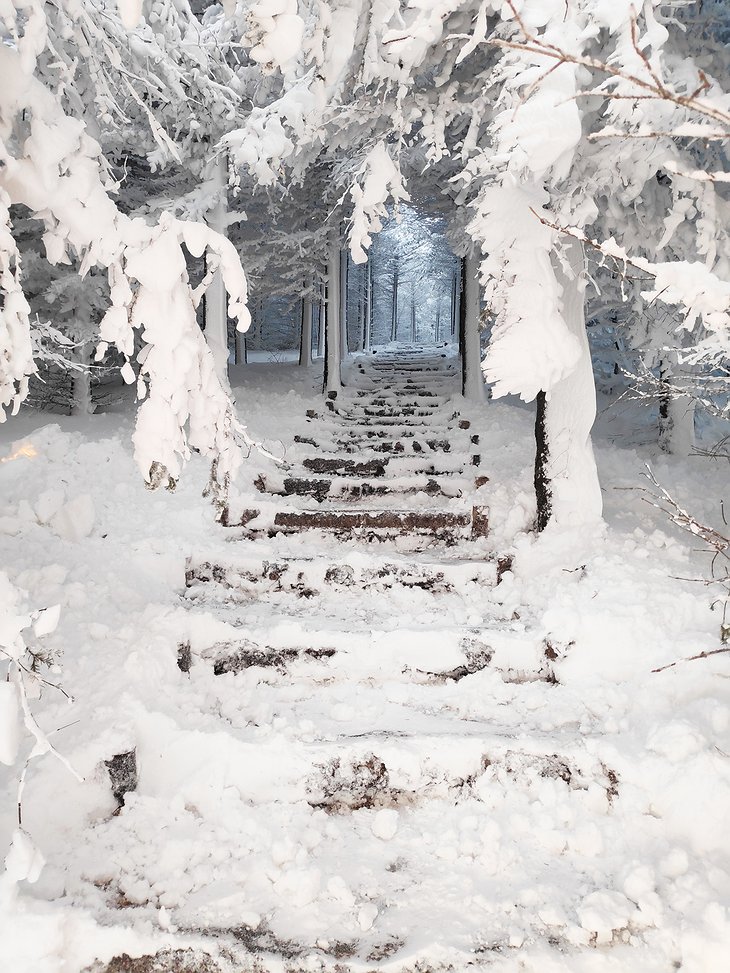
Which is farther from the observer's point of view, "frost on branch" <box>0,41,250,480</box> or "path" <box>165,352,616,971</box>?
"path" <box>165,352,616,971</box>

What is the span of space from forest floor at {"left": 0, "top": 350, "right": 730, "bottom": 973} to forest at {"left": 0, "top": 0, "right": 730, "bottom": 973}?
0.06 feet

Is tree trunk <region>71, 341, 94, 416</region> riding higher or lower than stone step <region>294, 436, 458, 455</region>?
higher

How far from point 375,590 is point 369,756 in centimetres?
214

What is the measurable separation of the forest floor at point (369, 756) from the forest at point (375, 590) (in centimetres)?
2

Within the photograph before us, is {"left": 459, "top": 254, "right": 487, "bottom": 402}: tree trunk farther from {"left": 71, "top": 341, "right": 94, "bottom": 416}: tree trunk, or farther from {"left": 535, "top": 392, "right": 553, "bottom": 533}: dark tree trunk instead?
{"left": 71, "top": 341, "right": 94, "bottom": 416}: tree trunk

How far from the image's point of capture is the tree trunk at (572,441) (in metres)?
5.87

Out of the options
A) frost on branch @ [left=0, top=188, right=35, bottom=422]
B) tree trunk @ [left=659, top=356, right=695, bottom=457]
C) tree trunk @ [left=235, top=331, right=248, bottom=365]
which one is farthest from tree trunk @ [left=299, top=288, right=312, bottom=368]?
frost on branch @ [left=0, top=188, right=35, bottom=422]

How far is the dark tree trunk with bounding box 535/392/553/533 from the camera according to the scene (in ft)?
20.3

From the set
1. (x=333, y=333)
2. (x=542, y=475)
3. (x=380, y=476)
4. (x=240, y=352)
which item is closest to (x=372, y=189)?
(x=542, y=475)

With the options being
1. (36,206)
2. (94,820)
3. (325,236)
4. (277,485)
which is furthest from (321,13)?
(325,236)

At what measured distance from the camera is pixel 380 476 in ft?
28.3

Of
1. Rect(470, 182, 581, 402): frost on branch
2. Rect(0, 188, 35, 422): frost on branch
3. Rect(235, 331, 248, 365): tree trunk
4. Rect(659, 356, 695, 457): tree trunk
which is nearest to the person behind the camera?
Rect(0, 188, 35, 422): frost on branch

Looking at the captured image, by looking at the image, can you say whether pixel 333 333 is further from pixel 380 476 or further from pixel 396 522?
pixel 396 522

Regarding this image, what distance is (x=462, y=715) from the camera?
4141mm
